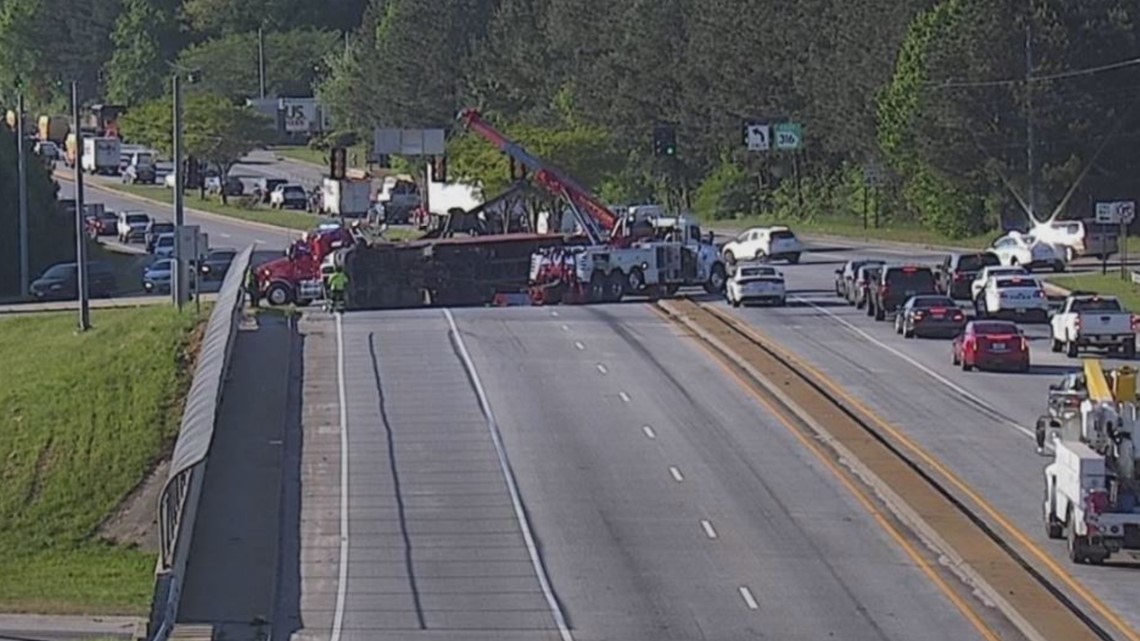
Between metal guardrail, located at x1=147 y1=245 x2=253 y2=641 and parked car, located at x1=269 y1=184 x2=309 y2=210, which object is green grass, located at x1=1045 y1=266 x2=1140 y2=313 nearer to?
metal guardrail, located at x1=147 y1=245 x2=253 y2=641

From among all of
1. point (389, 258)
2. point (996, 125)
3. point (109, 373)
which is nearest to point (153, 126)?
point (996, 125)

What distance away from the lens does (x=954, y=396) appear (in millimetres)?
52906

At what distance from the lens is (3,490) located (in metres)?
50.7

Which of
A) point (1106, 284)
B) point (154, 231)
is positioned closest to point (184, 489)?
point (1106, 284)

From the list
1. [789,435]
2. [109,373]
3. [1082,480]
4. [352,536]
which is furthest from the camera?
[109,373]

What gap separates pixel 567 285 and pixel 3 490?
25.3m

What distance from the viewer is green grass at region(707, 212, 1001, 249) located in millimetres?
103125

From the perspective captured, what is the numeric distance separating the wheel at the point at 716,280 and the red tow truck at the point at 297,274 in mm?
11457

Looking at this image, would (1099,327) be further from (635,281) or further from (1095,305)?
(635,281)

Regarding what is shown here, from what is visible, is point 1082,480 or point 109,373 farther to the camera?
point 109,373

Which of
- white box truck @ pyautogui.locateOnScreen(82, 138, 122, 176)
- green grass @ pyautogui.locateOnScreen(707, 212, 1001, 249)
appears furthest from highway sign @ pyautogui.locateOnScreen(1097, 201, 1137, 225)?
white box truck @ pyautogui.locateOnScreen(82, 138, 122, 176)

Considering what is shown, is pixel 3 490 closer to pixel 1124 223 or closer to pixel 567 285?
pixel 567 285

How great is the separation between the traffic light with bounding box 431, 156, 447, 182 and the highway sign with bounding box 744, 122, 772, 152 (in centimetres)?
1461

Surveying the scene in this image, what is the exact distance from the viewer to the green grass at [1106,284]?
71.1 metres
